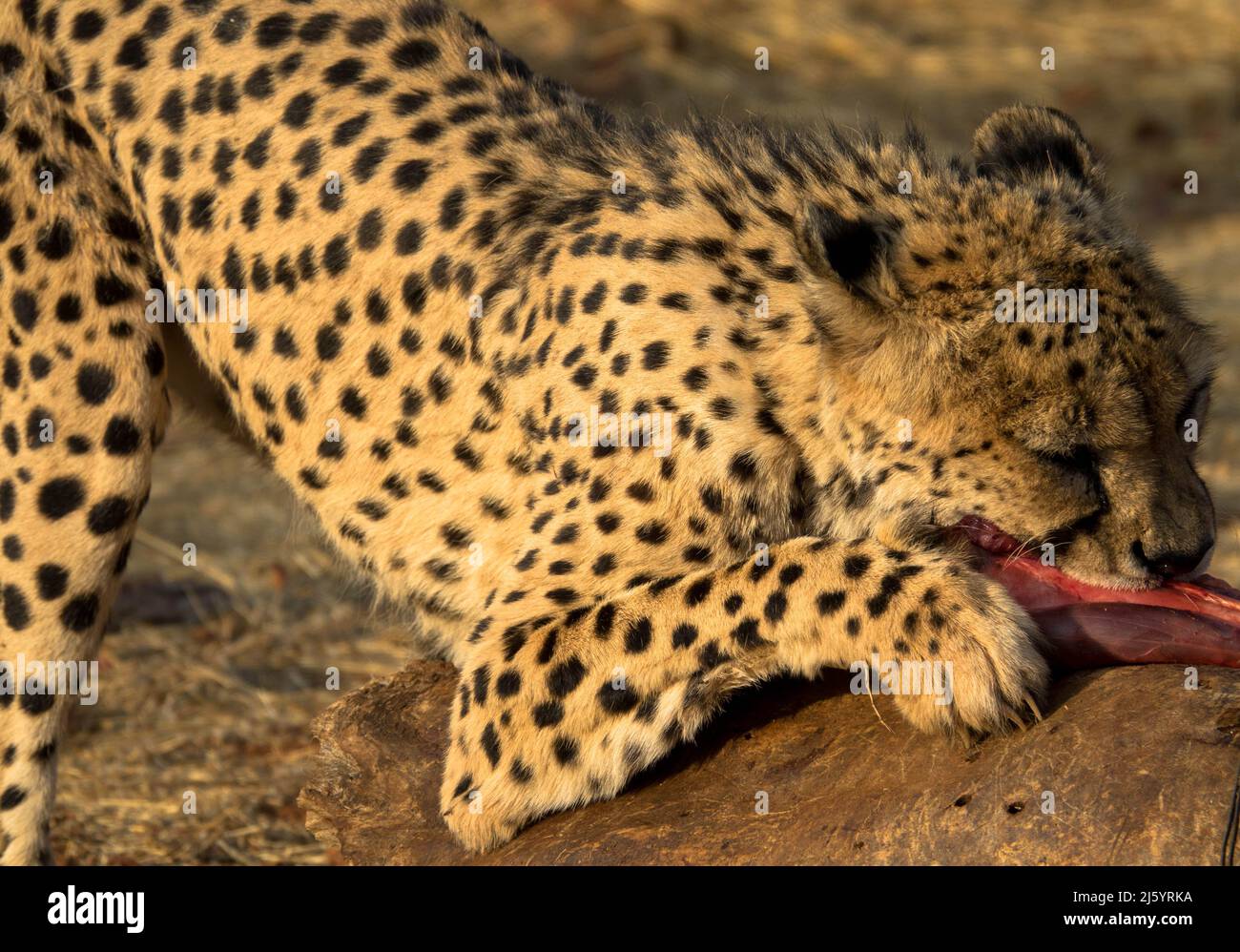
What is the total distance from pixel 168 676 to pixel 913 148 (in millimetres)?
3521

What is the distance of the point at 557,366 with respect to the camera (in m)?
3.58

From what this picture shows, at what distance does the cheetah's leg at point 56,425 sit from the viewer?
4.04 m

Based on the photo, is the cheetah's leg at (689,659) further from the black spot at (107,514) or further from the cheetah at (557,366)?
the black spot at (107,514)

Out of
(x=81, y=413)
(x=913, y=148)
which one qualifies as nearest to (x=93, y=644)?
(x=81, y=413)

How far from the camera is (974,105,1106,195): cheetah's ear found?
11.9ft

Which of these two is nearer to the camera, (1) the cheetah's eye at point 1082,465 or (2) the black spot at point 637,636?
(1) the cheetah's eye at point 1082,465

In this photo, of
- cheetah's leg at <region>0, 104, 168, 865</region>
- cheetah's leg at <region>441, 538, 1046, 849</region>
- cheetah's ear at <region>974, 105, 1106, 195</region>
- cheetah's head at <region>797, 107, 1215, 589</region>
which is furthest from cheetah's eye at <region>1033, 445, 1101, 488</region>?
cheetah's leg at <region>0, 104, 168, 865</region>

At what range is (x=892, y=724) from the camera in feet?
9.80

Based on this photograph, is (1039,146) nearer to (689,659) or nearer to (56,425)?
(689,659)

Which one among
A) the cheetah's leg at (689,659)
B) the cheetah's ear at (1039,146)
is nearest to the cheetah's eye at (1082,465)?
the cheetah's leg at (689,659)

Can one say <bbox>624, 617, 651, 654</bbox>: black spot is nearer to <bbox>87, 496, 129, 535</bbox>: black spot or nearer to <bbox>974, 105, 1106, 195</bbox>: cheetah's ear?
<bbox>974, 105, 1106, 195</bbox>: cheetah's ear

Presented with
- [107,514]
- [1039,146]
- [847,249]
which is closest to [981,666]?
[847,249]

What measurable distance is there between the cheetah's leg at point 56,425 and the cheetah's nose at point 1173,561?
7.67ft

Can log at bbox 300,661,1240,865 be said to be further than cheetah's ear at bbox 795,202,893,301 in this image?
No
